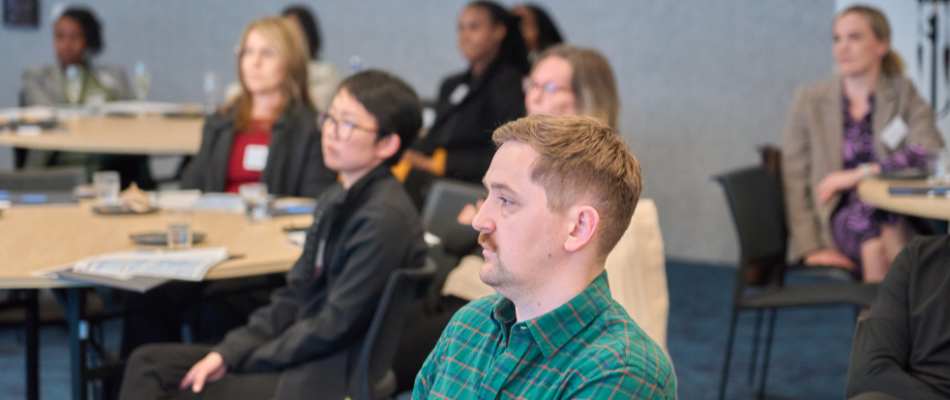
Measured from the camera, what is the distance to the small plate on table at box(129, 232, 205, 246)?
91.4 inches

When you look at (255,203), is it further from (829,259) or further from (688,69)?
(688,69)

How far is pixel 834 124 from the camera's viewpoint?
382 cm

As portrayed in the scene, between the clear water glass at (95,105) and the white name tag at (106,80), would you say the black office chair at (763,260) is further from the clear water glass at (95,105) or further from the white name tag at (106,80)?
the white name tag at (106,80)

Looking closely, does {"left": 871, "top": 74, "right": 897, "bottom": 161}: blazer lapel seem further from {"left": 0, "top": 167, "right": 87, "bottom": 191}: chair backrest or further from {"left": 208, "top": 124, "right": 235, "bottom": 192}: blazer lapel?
{"left": 0, "top": 167, "right": 87, "bottom": 191}: chair backrest

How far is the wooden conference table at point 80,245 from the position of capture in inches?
81.0

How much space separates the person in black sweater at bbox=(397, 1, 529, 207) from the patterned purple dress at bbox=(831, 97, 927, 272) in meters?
1.58

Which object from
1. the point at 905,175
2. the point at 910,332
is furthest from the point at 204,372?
the point at 905,175

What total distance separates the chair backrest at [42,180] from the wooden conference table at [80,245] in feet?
1.42

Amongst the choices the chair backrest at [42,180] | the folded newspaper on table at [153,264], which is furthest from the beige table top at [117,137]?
→ the folded newspaper on table at [153,264]

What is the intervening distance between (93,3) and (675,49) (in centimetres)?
508

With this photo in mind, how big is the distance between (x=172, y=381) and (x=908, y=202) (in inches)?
91.8

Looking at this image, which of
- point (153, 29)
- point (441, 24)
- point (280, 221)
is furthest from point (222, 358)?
point (153, 29)

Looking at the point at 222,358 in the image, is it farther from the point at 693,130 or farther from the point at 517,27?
the point at 693,130

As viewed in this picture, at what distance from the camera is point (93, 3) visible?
23.9ft
